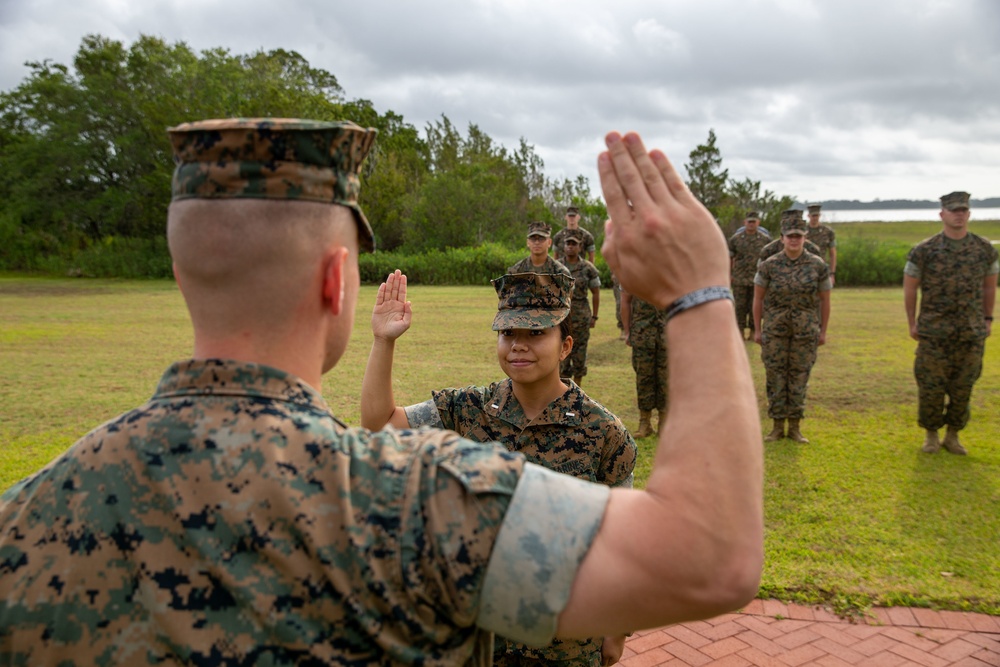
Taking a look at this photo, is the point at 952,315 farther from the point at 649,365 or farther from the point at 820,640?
the point at 820,640

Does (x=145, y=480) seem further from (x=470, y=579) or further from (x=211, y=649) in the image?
(x=470, y=579)

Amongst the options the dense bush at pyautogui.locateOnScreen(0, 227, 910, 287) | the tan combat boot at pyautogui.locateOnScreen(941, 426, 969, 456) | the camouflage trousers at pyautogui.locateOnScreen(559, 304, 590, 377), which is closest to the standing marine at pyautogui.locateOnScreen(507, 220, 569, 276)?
the camouflage trousers at pyautogui.locateOnScreen(559, 304, 590, 377)

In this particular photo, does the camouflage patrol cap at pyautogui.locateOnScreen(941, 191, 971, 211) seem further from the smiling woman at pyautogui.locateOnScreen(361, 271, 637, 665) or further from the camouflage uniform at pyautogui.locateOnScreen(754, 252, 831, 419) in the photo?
the smiling woman at pyautogui.locateOnScreen(361, 271, 637, 665)

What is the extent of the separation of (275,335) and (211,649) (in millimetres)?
473

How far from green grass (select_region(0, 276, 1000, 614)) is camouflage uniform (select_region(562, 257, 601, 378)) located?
64 cm

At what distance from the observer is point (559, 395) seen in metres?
3.43

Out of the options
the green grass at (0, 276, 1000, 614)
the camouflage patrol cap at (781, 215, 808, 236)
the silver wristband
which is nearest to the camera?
the silver wristband

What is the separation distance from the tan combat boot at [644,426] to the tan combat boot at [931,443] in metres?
2.61

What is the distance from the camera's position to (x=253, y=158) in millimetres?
1248

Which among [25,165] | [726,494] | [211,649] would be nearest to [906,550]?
[726,494]

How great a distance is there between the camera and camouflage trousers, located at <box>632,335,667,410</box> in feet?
27.7

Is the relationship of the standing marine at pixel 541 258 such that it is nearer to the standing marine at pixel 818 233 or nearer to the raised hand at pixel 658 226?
the standing marine at pixel 818 233

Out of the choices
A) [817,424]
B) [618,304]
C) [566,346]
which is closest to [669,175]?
[566,346]

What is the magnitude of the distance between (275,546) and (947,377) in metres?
8.02
